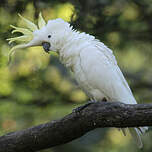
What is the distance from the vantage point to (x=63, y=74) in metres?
5.75

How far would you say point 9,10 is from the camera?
5051 mm

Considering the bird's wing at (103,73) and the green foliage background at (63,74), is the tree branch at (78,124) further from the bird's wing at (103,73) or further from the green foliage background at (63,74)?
the green foliage background at (63,74)

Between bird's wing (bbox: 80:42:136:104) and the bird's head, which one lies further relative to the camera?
the bird's head

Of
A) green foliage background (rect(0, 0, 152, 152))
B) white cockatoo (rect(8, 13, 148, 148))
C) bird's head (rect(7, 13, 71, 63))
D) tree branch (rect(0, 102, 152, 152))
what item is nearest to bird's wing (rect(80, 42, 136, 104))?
white cockatoo (rect(8, 13, 148, 148))

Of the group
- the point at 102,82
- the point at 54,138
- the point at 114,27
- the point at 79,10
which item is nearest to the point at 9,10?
the point at 79,10

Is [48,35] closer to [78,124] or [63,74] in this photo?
[78,124]

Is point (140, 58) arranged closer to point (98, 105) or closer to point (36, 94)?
point (36, 94)

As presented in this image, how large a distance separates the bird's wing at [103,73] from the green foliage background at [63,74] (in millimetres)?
1383

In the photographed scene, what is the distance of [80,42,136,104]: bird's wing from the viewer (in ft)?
12.0

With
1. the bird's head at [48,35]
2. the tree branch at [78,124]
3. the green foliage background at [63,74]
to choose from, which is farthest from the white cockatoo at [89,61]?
the green foliage background at [63,74]

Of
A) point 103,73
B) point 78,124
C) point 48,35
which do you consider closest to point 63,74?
point 48,35

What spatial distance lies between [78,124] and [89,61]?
0.70 metres

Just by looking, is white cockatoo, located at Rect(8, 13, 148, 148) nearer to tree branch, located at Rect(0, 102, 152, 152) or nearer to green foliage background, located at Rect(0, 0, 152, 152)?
tree branch, located at Rect(0, 102, 152, 152)

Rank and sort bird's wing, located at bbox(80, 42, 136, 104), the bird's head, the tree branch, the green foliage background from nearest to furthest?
the tree branch
bird's wing, located at bbox(80, 42, 136, 104)
the bird's head
the green foliage background
